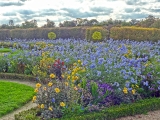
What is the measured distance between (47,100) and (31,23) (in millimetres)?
39291

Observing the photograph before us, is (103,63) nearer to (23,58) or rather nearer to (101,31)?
(23,58)

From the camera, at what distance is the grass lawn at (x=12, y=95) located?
729 centimetres

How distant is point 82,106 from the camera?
20.4ft

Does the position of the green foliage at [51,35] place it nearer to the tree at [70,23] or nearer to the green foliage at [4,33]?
the green foliage at [4,33]

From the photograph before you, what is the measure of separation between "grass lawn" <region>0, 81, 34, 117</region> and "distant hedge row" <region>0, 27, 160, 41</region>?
1462cm

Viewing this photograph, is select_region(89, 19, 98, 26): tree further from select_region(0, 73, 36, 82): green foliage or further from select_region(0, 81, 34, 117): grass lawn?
select_region(0, 81, 34, 117): grass lawn

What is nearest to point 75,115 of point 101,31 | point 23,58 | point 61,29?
point 23,58

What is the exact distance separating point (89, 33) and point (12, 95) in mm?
19716

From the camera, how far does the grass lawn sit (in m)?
7.29

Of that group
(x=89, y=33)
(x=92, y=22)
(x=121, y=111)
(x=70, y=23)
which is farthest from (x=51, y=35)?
(x=121, y=111)

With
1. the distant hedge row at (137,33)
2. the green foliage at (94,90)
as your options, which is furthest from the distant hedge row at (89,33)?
the green foliage at (94,90)

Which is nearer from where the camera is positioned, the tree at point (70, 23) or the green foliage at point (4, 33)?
the green foliage at point (4, 33)

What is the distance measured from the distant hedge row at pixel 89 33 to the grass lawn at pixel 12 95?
14.6 m

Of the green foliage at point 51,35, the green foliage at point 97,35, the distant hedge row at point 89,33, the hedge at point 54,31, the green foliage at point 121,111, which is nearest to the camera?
the green foliage at point 121,111
